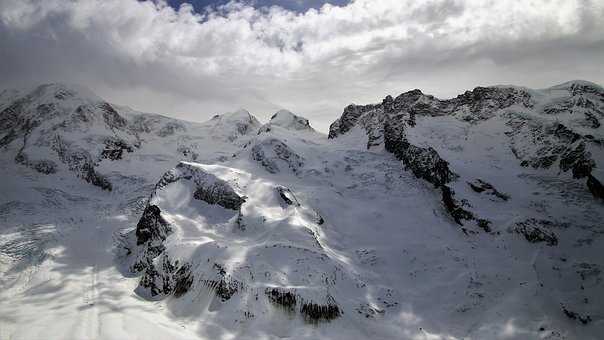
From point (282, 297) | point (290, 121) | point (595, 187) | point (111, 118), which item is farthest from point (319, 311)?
point (111, 118)

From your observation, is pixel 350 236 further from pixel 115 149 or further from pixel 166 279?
pixel 115 149

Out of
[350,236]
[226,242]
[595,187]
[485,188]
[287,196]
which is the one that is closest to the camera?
[226,242]

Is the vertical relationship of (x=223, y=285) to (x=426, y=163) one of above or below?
below

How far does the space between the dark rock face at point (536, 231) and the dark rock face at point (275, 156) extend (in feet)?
107

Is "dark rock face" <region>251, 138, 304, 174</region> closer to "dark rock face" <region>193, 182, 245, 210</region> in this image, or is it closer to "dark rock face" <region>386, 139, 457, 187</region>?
"dark rock face" <region>193, 182, 245, 210</region>

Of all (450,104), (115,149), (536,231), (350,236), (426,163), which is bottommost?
(350,236)

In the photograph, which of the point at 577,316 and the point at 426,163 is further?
the point at 426,163

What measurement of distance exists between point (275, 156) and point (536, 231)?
38.6 metres

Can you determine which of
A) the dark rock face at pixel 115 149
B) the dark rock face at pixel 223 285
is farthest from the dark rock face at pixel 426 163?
the dark rock face at pixel 115 149

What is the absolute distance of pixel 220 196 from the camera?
50.2 metres

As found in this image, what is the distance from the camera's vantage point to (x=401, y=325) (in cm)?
3350

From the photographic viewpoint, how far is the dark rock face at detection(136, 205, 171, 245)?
45.2m

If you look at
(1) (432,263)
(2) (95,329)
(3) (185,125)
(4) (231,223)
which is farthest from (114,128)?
(1) (432,263)

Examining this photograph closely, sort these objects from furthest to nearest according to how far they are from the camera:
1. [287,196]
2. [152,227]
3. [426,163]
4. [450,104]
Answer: [450,104]
[426,163]
[287,196]
[152,227]
